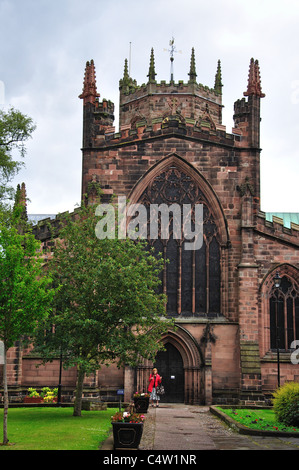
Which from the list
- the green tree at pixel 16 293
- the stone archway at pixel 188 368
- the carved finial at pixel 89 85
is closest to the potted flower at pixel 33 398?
the stone archway at pixel 188 368

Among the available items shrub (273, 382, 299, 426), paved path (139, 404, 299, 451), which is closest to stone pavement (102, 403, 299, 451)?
paved path (139, 404, 299, 451)

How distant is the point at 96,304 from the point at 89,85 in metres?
15.5

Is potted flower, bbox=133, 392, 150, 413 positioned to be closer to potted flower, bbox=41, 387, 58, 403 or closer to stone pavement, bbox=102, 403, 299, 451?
stone pavement, bbox=102, 403, 299, 451

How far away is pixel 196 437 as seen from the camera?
1669 centimetres

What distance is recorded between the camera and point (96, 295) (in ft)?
71.9

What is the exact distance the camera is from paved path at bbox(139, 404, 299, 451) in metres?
14.8

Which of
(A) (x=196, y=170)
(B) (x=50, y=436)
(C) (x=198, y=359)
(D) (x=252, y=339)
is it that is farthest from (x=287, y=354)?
(B) (x=50, y=436)

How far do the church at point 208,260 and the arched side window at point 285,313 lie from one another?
1.9 inches

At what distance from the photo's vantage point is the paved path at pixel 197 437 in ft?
48.5

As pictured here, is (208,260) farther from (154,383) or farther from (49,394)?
(49,394)

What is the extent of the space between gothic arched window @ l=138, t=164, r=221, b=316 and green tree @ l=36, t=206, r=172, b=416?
25.0 feet

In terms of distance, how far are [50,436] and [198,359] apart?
14672 mm

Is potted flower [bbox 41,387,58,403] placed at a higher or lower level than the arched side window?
lower
